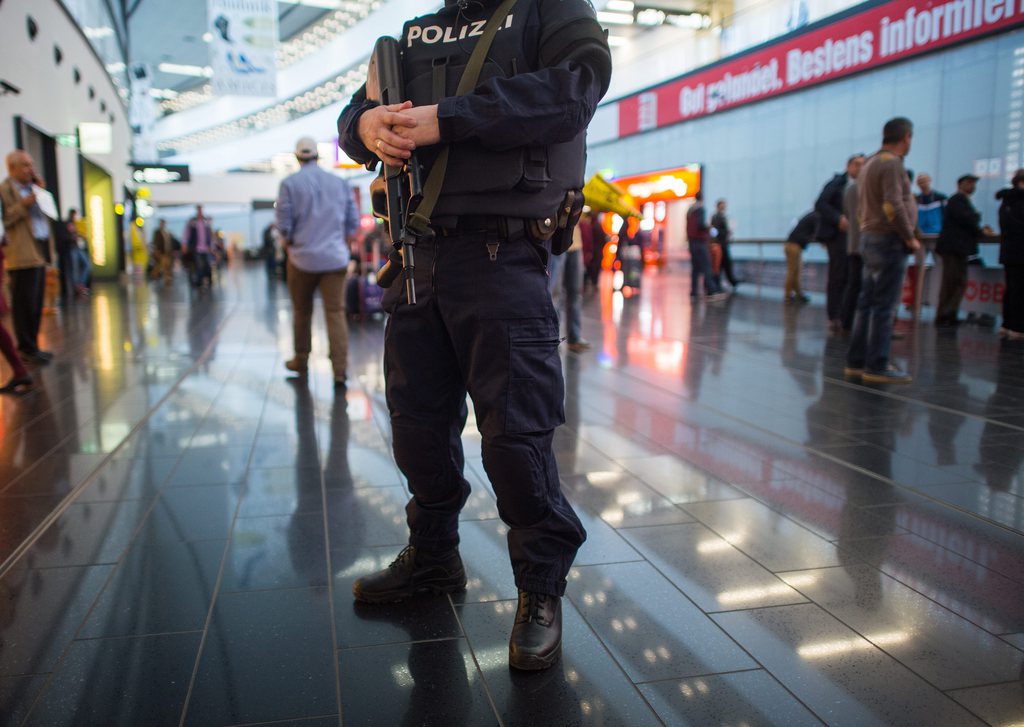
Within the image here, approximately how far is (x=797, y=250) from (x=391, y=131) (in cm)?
1265

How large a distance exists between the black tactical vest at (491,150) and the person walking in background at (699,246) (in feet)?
39.4

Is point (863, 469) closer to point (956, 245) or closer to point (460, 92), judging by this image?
point (460, 92)

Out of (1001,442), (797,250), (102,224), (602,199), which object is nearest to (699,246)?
(797,250)

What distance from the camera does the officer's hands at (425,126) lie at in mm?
2035

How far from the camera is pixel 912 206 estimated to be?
19.5ft

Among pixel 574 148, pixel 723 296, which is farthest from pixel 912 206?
pixel 723 296

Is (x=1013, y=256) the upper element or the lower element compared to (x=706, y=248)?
lower

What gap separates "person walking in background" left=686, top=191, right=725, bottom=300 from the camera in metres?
13.8

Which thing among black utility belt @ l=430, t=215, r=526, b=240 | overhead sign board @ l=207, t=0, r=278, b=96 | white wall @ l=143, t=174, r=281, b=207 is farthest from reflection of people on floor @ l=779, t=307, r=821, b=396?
white wall @ l=143, t=174, r=281, b=207

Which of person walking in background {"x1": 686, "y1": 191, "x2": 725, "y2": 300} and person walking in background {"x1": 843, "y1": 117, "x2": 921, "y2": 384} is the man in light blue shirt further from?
person walking in background {"x1": 686, "y1": 191, "x2": 725, "y2": 300}

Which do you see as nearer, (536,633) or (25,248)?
(536,633)

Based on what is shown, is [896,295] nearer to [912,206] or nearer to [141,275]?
[912,206]

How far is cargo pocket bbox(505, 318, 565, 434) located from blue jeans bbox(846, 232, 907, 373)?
471 centimetres

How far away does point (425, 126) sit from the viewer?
6.68 feet
